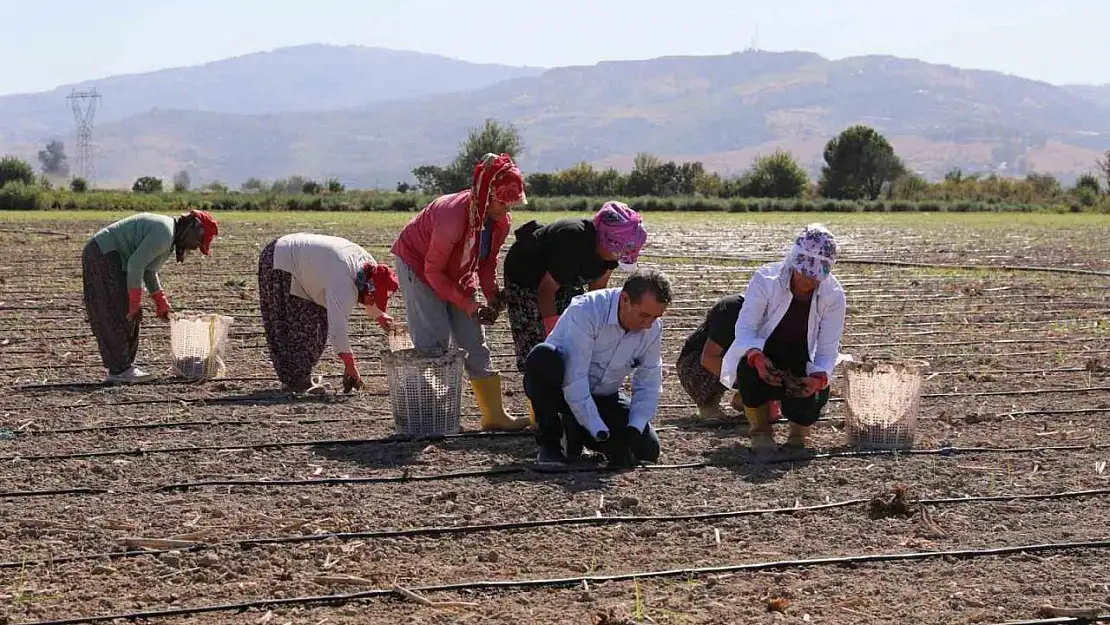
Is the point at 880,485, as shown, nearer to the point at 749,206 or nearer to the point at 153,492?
the point at 153,492

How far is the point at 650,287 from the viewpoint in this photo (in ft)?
17.5

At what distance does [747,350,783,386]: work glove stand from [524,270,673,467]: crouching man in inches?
20.9

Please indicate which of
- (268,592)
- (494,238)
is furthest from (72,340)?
(268,592)

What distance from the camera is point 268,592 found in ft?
13.6

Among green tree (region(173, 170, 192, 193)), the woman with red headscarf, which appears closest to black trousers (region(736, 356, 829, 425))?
the woman with red headscarf

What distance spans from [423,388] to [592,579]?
225 cm

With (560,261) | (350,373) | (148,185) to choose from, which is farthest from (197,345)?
(148,185)

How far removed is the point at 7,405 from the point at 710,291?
7.92 metres

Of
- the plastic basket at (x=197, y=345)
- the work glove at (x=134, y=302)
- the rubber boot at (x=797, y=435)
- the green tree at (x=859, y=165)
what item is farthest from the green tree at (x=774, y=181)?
the rubber boot at (x=797, y=435)

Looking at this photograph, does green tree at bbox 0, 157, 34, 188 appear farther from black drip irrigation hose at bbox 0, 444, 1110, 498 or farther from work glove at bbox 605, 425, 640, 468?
work glove at bbox 605, 425, 640, 468

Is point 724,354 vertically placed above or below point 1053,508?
above

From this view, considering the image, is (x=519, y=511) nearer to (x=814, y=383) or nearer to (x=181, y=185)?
(x=814, y=383)

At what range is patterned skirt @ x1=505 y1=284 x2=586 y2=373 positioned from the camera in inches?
259

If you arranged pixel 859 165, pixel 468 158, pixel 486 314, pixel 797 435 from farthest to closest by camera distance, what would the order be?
1. pixel 468 158
2. pixel 859 165
3. pixel 486 314
4. pixel 797 435
